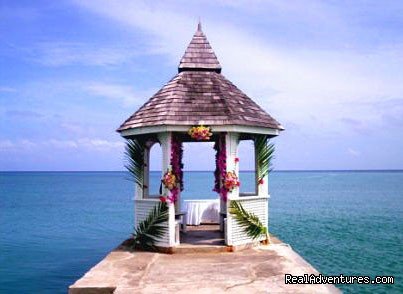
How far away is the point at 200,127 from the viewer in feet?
33.0

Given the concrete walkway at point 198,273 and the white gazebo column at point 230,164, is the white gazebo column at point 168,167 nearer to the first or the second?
the concrete walkway at point 198,273

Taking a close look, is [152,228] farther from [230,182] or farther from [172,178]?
[230,182]

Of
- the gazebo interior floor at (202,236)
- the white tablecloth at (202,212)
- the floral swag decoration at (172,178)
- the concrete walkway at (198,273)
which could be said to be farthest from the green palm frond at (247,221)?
the white tablecloth at (202,212)

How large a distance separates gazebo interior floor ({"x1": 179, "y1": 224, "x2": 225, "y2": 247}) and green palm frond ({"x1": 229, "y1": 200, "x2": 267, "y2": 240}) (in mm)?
674

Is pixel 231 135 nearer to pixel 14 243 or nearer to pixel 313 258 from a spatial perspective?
pixel 313 258

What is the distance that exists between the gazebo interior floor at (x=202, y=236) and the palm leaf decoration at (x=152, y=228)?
2.03ft

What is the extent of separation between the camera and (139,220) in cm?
1098

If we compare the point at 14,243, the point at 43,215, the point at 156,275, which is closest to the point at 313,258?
the point at 156,275

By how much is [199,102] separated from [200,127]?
970 millimetres

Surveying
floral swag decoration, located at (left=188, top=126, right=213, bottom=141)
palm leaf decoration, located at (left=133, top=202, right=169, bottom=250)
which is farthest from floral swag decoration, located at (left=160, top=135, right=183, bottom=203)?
floral swag decoration, located at (left=188, top=126, right=213, bottom=141)

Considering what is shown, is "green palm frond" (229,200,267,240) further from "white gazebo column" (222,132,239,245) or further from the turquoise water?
the turquoise water

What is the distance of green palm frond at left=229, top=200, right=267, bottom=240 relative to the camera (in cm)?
1047

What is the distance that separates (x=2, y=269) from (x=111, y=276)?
11.8 metres

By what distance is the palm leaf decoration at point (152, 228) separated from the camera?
34.3 ft
